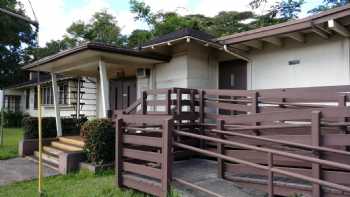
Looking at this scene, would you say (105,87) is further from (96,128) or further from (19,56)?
(19,56)

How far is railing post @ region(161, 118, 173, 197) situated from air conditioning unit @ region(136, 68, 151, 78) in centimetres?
579

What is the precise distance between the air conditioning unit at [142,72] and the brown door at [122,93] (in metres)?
0.86

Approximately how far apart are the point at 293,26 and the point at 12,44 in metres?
25.7

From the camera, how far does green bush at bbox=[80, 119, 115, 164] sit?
7.17 meters

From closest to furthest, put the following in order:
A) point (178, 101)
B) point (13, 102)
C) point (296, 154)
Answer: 1. point (296, 154)
2. point (178, 101)
3. point (13, 102)

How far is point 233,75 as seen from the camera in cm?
895

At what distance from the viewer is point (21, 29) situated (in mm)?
26859

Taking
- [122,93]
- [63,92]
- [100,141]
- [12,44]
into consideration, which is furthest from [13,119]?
[100,141]

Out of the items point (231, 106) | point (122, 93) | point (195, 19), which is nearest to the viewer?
point (231, 106)

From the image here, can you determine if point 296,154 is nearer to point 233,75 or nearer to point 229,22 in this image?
point 233,75

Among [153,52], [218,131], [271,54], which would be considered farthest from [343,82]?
[153,52]

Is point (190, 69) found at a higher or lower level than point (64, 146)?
higher

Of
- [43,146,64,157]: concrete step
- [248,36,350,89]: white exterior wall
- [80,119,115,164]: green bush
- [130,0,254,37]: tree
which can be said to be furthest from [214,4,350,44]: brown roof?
[130,0,254,37]: tree

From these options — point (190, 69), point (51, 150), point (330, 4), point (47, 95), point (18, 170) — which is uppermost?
point (330, 4)
